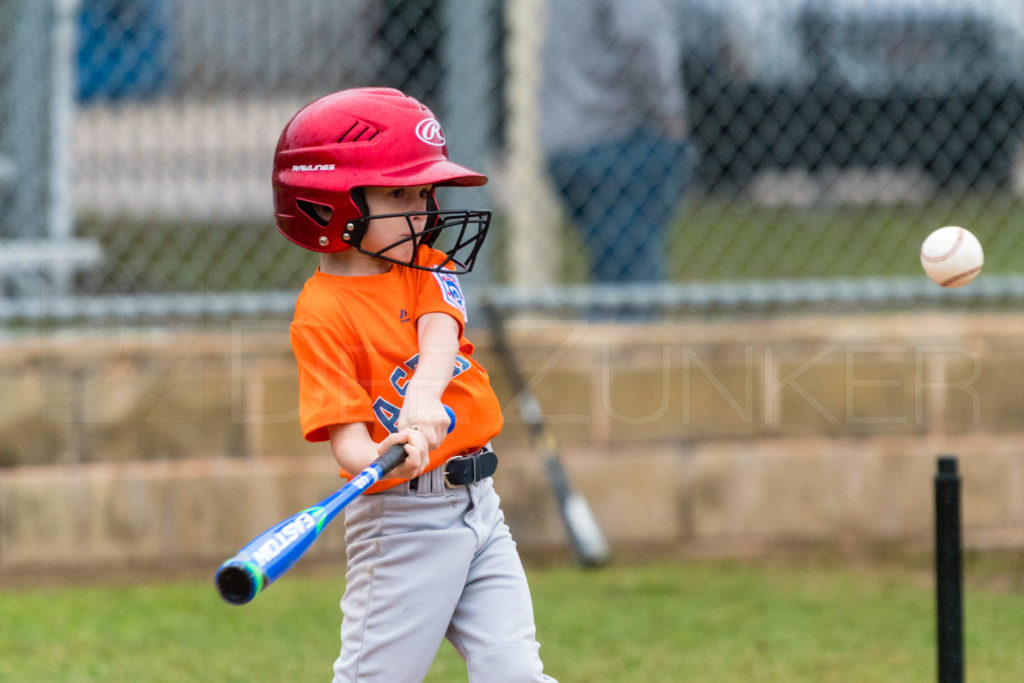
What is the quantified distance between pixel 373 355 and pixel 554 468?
7.13 ft

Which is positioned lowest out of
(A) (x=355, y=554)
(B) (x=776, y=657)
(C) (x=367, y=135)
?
(B) (x=776, y=657)

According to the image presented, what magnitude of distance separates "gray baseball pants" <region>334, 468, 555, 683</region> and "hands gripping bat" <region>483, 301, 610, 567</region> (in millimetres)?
1957

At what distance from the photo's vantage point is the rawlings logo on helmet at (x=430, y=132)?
249 centimetres

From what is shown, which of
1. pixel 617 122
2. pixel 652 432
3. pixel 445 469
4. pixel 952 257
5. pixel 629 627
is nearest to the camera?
pixel 445 469

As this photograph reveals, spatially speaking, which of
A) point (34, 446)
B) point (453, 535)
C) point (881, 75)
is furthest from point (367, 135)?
point (881, 75)

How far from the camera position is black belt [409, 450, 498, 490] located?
8.34 ft

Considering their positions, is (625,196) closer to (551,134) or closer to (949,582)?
(551,134)

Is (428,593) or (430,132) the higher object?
(430,132)

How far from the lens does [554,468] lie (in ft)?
15.0

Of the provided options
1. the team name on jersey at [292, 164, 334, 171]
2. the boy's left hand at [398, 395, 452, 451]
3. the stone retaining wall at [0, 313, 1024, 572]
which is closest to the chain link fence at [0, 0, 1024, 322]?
the stone retaining wall at [0, 313, 1024, 572]

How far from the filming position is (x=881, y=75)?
5.09 metres

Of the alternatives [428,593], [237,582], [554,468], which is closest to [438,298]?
[428,593]

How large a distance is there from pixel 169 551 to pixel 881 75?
333 centimetres

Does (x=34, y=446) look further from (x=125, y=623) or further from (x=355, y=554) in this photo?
(x=355, y=554)
